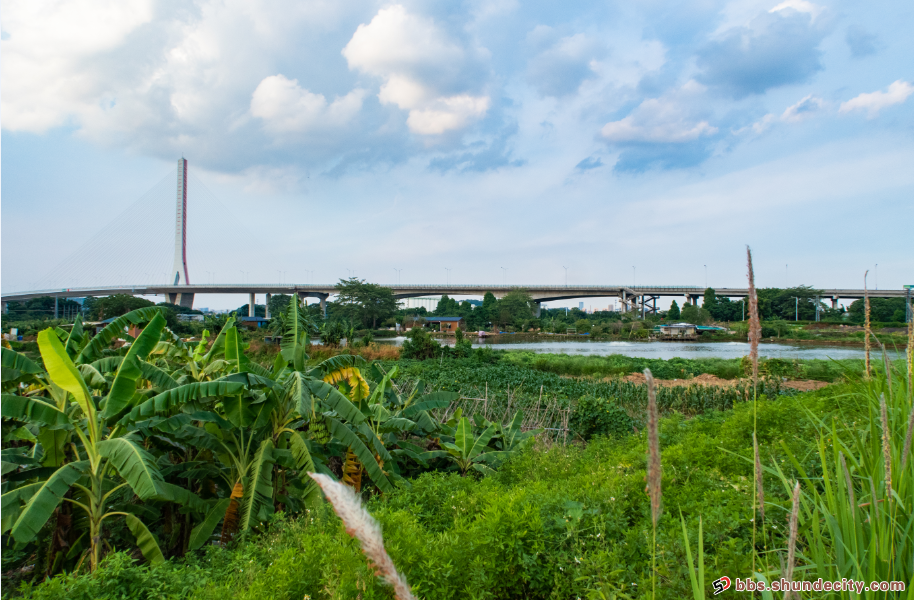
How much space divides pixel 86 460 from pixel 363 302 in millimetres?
58705

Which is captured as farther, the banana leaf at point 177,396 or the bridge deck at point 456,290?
the bridge deck at point 456,290

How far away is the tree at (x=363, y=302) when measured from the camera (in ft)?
201

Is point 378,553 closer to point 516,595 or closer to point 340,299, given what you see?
point 516,595

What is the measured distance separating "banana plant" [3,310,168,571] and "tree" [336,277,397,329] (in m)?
57.2

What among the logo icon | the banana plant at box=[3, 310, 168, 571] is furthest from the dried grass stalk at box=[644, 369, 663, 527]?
the banana plant at box=[3, 310, 168, 571]

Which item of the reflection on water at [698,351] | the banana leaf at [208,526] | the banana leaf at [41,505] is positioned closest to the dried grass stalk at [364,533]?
the banana leaf at [41,505]

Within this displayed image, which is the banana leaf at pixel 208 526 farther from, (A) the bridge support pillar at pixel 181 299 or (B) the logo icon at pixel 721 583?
(A) the bridge support pillar at pixel 181 299

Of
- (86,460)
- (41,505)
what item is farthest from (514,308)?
(41,505)

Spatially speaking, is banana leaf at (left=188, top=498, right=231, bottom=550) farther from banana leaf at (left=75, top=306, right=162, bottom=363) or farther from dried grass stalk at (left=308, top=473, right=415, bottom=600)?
dried grass stalk at (left=308, top=473, right=415, bottom=600)

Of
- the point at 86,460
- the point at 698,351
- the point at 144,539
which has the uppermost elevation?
the point at 86,460

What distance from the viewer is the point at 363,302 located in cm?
6209

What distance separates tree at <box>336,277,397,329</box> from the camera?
2415 inches

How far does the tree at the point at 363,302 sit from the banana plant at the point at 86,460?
57217 millimetres

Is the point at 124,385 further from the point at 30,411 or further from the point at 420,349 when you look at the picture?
the point at 420,349
